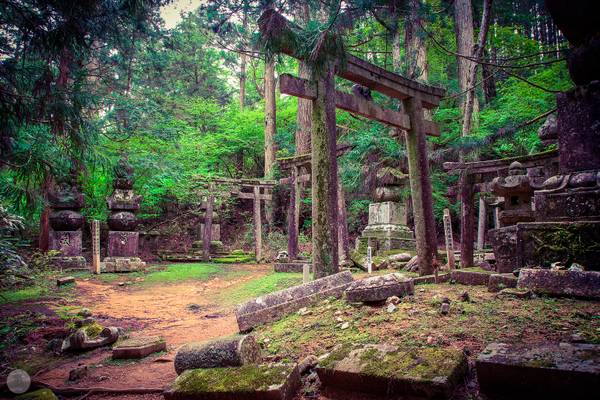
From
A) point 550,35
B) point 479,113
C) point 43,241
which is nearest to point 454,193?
point 479,113

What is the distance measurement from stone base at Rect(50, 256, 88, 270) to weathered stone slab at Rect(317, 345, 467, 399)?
11699mm

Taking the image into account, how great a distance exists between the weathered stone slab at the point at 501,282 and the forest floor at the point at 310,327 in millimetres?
153

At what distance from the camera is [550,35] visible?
18641mm

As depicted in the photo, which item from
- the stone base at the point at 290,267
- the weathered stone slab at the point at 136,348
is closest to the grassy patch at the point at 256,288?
the stone base at the point at 290,267

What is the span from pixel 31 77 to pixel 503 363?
7.67 metres

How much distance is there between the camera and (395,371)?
2.46 metres

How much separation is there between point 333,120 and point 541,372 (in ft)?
15.1

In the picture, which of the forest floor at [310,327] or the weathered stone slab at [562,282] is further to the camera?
the weathered stone slab at [562,282]

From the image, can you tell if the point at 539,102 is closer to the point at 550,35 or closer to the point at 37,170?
the point at 550,35

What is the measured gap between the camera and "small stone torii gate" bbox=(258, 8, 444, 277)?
5.46 metres

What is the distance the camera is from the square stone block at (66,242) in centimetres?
1202

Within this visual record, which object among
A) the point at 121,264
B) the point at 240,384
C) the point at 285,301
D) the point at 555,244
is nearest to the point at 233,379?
the point at 240,384

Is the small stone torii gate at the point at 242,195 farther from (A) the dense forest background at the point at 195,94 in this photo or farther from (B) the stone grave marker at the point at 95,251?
(B) the stone grave marker at the point at 95,251

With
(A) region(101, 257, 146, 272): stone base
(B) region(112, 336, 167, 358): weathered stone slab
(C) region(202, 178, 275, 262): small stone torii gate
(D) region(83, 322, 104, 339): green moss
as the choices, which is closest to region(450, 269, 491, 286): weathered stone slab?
(B) region(112, 336, 167, 358): weathered stone slab
